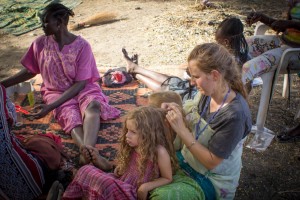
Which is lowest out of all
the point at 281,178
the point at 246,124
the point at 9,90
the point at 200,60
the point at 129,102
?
the point at 281,178

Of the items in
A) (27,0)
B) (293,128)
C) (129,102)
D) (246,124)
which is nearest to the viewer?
(246,124)

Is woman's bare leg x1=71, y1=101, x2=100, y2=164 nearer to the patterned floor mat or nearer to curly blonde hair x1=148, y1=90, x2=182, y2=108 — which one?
the patterned floor mat

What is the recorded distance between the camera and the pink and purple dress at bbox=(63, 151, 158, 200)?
2.06m

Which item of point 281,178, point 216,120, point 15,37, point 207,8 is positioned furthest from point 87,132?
point 207,8

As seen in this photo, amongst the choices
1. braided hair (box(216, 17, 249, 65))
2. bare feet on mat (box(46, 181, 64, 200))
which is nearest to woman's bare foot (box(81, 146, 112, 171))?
bare feet on mat (box(46, 181, 64, 200))

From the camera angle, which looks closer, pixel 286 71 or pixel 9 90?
pixel 286 71

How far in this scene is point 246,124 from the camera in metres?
1.99

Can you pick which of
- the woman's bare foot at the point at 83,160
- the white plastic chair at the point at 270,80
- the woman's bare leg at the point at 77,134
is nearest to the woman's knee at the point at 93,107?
the woman's bare leg at the point at 77,134

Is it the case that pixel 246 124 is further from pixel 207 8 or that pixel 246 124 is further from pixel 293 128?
pixel 207 8

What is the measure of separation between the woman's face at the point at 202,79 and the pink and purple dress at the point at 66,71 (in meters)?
1.62

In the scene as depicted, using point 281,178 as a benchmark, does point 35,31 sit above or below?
above

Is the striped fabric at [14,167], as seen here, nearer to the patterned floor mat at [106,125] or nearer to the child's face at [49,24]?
the patterned floor mat at [106,125]

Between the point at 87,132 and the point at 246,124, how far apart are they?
167cm

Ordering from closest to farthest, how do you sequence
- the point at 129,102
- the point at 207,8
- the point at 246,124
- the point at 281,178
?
1. the point at 246,124
2. the point at 281,178
3. the point at 129,102
4. the point at 207,8
